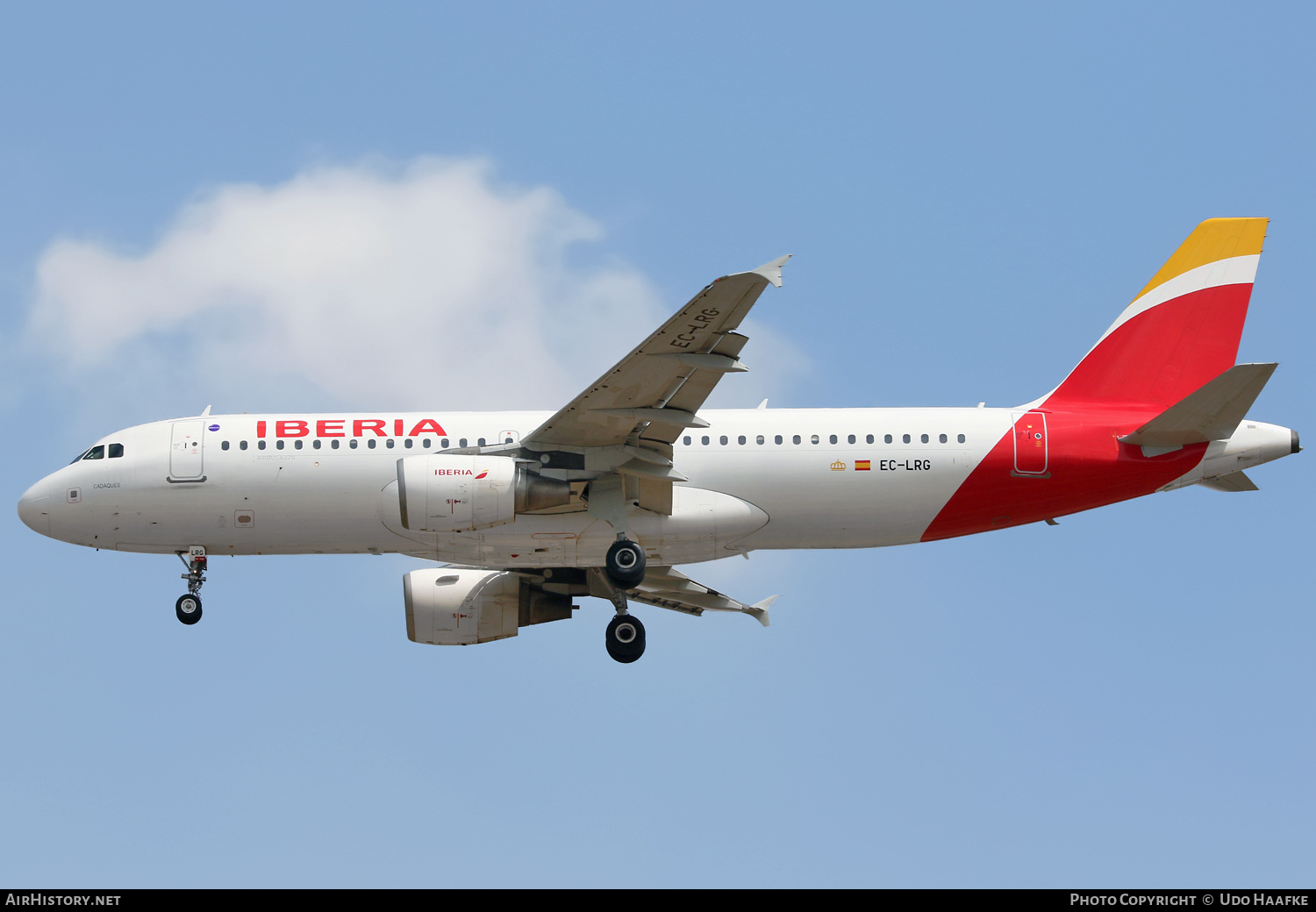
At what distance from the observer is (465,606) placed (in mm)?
30422

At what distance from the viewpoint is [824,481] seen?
87.5ft

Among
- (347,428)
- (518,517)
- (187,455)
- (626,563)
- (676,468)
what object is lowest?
(626,563)

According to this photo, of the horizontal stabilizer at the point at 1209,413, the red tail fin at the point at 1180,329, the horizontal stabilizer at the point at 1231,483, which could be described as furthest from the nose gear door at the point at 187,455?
the horizontal stabilizer at the point at 1231,483

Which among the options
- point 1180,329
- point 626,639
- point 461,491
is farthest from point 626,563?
point 1180,329

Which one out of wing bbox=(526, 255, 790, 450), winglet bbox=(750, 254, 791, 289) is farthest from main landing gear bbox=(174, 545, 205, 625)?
winglet bbox=(750, 254, 791, 289)

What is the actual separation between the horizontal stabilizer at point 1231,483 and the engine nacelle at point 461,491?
1222 centimetres

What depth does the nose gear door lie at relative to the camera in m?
27.5

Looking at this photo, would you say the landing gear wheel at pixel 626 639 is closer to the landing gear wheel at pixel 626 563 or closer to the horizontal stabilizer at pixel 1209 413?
the landing gear wheel at pixel 626 563

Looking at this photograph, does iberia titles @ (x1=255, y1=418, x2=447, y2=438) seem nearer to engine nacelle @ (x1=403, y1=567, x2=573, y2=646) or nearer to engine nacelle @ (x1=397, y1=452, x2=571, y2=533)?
engine nacelle @ (x1=397, y1=452, x2=571, y2=533)

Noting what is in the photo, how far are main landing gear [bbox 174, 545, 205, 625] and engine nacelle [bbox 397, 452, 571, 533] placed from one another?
490 cm

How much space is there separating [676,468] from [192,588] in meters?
9.45

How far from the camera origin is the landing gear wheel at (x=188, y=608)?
27969 millimetres

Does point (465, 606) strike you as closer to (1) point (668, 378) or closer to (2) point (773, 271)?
(1) point (668, 378)
